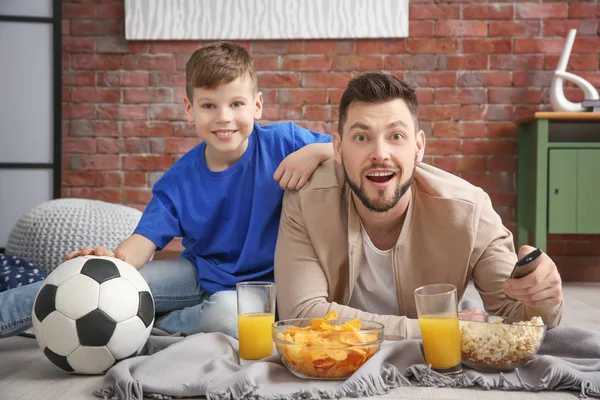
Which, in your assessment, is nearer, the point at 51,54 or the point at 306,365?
the point at 306,365

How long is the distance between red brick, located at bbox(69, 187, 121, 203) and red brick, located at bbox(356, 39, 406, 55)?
1.65 m

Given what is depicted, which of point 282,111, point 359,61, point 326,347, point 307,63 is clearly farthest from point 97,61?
point 326,347

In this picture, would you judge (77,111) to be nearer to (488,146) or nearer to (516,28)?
(488,146)

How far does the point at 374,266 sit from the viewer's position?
5.92 ft

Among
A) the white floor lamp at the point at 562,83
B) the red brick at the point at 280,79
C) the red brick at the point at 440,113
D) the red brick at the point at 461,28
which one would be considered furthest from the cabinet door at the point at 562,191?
the red brick at the point at 280,79

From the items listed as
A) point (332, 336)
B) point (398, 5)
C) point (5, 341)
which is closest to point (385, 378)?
point (332, 336)

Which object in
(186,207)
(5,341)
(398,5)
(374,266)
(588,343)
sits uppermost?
(398,5)

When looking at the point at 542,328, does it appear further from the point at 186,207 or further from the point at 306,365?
the point at 186,207

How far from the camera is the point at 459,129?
3.82 m

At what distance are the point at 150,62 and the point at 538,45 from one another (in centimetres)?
224

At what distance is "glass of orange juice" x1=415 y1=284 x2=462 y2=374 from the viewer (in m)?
1.39

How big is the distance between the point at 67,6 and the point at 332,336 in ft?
10.4

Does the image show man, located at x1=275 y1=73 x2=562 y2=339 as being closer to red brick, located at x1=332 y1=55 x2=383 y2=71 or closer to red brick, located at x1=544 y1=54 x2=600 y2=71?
red brick, located at x1=332 y1=55 x2=383 y2=71

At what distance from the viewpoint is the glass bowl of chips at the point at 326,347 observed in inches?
55.8
